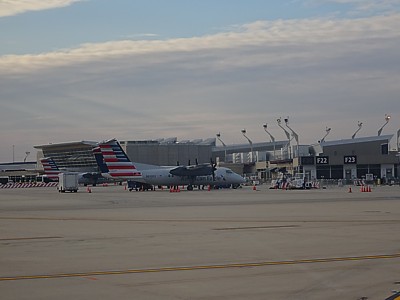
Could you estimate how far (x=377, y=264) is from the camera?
14.9m

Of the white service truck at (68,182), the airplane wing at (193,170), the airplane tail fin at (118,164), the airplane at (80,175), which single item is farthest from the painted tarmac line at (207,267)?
the airplane at (80,175)

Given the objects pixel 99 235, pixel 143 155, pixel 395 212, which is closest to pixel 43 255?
pixel 99 235

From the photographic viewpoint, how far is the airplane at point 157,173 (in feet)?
264

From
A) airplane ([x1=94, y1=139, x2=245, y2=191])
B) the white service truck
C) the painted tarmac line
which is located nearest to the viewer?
the painted tarmac line

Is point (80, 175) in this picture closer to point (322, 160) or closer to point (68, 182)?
point (68, 182)

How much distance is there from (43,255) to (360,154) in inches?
4166

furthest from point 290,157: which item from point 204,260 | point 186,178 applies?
point 204,260

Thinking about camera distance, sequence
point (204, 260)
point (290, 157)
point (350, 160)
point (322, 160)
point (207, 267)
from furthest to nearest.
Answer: point (290, 157)
point (350, 160)
point (322, 160)
point (204, 260)
point (207, 267)

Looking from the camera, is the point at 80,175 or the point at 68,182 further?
the point at 80,175

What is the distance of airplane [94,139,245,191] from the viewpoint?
80438 mm

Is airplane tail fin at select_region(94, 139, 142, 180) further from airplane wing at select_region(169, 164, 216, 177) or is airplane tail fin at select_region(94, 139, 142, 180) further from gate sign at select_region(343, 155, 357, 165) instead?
gate sign at select_region(343, 155, 357, 165)

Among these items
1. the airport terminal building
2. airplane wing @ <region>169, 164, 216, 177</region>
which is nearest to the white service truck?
airplane wing @ <region>169, 164, 216, 177</region>

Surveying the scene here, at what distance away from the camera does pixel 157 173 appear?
82438mm

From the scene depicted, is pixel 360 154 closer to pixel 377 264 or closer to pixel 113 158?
pixel 113 158
